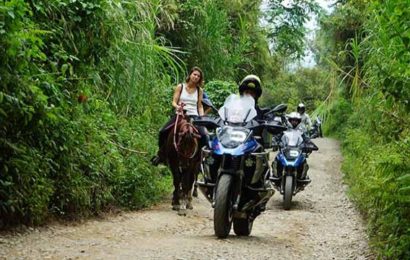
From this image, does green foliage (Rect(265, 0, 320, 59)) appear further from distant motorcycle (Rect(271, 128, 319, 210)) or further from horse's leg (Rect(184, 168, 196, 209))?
horse's leg (Rect(184, 168, 196, 209))

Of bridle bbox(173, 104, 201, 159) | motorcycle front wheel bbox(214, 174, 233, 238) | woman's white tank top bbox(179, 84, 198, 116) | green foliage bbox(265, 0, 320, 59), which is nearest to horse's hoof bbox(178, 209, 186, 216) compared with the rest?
bridle bbox(173, 104, 201, 159)

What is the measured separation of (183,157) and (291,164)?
294 cm

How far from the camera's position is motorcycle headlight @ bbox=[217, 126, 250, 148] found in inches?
252

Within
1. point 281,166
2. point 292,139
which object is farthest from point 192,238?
point 292,139

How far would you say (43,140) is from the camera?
21.5 ft

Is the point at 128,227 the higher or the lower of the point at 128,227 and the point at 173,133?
the lower

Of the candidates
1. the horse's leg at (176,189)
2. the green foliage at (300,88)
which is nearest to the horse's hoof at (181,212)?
the horse's leg at (176,189)

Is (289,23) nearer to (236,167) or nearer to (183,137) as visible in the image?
(183,137)

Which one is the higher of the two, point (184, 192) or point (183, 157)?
point (183, 157)

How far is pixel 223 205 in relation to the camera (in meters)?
6.15

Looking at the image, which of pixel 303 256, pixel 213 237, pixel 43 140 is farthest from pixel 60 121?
pixel 303 256

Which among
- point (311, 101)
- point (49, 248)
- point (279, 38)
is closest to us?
point (49, 248)

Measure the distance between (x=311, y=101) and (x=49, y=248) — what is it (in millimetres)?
43048

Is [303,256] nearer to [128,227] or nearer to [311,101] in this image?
[128,227]
